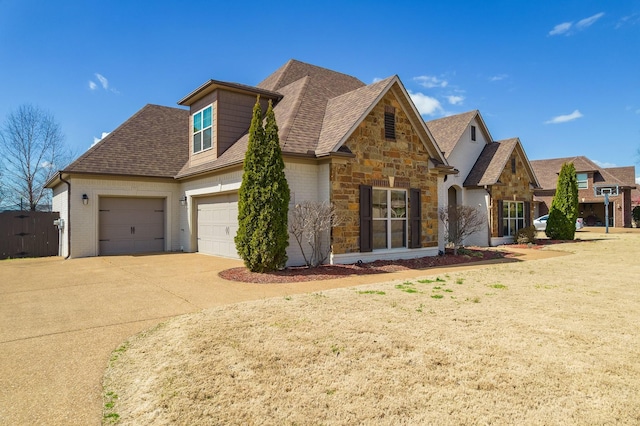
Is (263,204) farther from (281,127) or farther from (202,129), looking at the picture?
(202,129)

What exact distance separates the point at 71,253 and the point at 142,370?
1301 cm

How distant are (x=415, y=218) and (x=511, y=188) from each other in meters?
9.59

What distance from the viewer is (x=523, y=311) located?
6.13 m

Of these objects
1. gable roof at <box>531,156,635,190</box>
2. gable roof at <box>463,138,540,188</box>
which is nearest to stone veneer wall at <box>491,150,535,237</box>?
gable roof at <box>463,138,540,188</box>

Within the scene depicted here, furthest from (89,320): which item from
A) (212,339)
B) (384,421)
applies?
(384,421)

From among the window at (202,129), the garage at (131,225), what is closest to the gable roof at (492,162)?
A: the window at (202,129)

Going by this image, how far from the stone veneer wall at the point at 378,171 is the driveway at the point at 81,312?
233cm

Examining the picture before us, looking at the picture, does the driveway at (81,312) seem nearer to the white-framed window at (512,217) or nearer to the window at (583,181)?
the white-framed window at (512,217)

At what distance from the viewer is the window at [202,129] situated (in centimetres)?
1481

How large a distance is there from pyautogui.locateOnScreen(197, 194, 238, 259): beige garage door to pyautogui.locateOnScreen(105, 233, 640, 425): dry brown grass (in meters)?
7.05

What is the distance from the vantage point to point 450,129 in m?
20.2

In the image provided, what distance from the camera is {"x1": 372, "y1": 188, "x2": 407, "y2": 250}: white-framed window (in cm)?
1234

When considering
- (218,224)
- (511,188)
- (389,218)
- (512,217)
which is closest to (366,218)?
(389,218)

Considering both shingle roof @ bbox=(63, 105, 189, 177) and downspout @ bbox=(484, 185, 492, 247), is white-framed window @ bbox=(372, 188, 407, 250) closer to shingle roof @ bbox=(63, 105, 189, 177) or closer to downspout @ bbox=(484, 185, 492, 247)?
downspout @ bbox=(484, 185, 492, 247)
